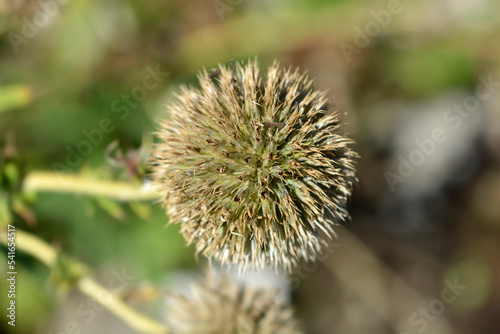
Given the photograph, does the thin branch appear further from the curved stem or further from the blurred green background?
the blurred green background

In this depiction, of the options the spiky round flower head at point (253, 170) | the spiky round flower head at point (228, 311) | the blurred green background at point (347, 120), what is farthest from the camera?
the blurred green background at point (347, 120)

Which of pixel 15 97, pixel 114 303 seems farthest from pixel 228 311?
pixel 15 97

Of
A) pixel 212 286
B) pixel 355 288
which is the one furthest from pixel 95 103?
pixel 355 288

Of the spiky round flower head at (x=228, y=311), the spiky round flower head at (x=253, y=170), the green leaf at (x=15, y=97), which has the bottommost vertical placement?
the spiky round flower head at (x=228, y=311)

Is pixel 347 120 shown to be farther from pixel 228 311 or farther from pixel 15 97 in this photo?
pixel 15 97

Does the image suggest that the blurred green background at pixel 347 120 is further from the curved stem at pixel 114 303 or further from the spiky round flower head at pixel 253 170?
the spiky round flower head at pixel 253 170

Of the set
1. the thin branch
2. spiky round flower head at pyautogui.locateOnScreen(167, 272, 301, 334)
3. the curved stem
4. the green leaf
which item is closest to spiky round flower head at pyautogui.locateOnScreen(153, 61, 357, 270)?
the thin branch

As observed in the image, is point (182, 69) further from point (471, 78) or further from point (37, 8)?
point (471, 78)

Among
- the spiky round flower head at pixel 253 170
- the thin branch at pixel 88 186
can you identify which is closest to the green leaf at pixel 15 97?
the thin branch at pixel 88 186

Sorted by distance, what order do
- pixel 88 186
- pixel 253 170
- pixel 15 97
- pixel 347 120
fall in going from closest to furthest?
1. pixel 253 170
2. pixel 88 186
3. pixel 15 97
4. pixel 347 120
